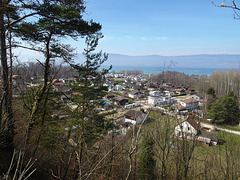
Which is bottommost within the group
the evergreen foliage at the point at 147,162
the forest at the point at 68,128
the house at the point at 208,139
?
the house at the point at 208,139

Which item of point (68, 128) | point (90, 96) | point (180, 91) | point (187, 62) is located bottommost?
point (180, 91)

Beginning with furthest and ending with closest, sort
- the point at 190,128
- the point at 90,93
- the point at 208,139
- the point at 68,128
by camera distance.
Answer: the point at 208,139, the point at 90,93, the point at 68,128, the point at 190,128

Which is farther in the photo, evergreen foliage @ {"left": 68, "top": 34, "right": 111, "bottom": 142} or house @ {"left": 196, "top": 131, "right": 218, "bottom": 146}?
house @ {"left": 196, "top": 131, "right": 218, "bottom": 146}

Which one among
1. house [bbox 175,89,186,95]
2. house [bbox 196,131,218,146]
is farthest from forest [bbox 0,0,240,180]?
house [bbox 175,89,186,95]

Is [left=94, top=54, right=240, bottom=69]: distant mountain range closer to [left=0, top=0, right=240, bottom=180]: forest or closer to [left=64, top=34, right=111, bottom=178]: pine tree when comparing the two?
[left=0, top=0, right=240, bottom=180]: forest

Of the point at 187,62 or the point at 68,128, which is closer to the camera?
the point at 68,128

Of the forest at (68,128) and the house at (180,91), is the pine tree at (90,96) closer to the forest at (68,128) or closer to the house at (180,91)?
the forest at (68,128)

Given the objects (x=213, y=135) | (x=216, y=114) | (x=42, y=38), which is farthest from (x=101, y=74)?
(x=216, y=114)

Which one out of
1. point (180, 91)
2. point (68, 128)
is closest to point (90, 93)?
point (68, 128)

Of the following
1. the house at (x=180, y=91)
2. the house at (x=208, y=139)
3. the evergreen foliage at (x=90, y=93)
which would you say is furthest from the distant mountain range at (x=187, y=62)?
the house at (x=208, y=139)

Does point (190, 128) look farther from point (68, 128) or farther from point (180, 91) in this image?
point (180, 91)

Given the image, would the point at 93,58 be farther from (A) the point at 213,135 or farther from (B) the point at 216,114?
(B) the point at 216,114
